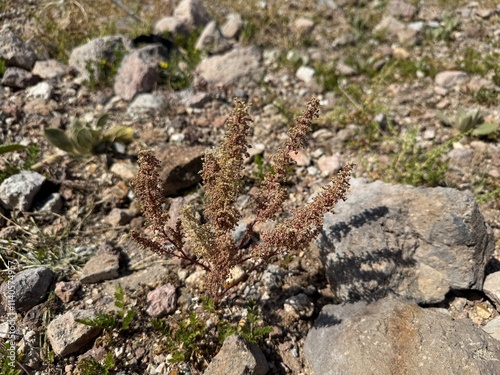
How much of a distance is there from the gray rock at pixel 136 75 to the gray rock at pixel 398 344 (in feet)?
13.3

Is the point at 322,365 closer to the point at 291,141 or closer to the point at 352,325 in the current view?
the point at 352,325

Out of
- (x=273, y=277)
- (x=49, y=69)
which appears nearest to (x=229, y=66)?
(x=49, y=69)

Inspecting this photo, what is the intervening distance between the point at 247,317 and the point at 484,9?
22.4 feet

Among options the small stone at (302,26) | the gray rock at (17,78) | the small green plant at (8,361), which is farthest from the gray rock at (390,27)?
the small green plant at (8,361)

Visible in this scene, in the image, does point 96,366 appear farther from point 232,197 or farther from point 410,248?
point 410,248

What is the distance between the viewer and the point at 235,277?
3.36 m

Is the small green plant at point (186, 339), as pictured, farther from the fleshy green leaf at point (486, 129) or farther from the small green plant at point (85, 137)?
the fleshy green leaf at point (486, 129)

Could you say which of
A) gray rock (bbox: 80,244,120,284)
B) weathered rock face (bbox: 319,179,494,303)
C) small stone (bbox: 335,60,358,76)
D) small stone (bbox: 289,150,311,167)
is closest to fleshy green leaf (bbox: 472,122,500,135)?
weathered rock face (bbox: 319,179,494,303)

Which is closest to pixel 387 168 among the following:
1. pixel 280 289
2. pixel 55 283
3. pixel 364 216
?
pixel 364 216

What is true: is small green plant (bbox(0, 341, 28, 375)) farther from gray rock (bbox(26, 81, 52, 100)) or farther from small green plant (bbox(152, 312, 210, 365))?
gray rock (bbox(26, 81, 52, 100))

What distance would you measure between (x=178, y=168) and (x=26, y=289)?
1700 mm

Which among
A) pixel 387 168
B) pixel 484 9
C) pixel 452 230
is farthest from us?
pixel 484 9

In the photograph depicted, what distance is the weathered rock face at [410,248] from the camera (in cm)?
300

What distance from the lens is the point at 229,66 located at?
19.6ft
